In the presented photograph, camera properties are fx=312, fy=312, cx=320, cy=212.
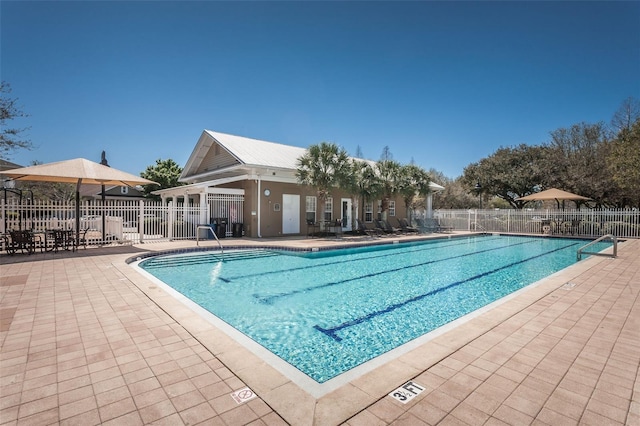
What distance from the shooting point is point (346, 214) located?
1980cm

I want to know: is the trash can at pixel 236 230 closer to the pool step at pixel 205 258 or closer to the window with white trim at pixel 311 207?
the pool step at pixel 205 258

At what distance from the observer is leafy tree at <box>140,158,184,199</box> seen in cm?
2994

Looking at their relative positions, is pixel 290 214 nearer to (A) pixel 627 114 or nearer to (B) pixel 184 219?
A: (B) pixel 184 219

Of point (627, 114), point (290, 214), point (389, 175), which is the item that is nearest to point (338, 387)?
point (290, 214)

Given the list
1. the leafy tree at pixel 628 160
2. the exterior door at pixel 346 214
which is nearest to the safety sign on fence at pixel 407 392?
the exterior door at pixel 346 214

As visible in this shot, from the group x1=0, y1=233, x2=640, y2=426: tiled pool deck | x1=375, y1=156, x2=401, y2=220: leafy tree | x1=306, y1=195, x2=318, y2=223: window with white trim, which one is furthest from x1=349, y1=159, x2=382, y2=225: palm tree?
x1=0, y1=233, x2=640, y2=426: tiled pool deck

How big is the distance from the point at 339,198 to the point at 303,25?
30.9 feet

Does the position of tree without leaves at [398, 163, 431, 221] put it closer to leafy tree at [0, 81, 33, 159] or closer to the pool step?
the pool step

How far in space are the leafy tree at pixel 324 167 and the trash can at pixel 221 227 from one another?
4313 mm

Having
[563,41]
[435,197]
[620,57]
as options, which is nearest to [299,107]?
[563,41]

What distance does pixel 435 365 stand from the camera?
2863mm

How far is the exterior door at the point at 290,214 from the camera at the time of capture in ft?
54.4

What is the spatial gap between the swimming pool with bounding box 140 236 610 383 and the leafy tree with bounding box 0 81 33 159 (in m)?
7.26

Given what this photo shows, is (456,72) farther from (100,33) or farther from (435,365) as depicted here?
(435,365)
